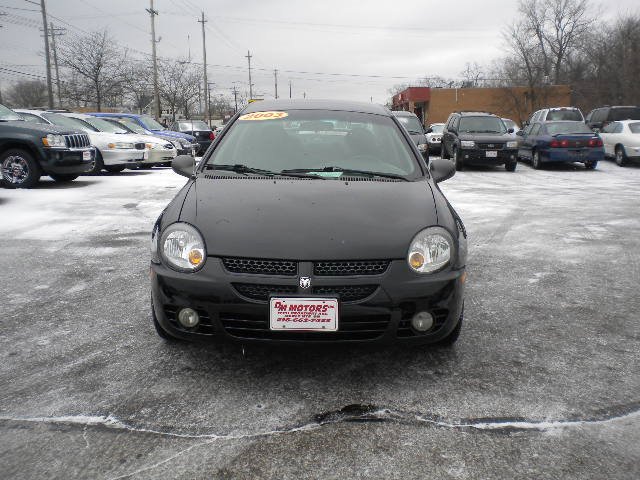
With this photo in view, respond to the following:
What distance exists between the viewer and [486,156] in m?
15.7

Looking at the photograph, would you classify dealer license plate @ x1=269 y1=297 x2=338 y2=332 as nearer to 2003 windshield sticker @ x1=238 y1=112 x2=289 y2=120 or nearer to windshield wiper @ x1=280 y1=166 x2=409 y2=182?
windshield wiper @ x1=280 y1=166 x2=409 y2=182

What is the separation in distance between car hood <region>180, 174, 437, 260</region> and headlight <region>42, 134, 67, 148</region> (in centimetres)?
873

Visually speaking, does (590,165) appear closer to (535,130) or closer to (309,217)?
(535,130)

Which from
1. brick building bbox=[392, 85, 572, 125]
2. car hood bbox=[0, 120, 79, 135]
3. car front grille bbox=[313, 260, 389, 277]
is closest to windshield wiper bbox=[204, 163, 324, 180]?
car front grille bbox=[313, 260, 389, 277]

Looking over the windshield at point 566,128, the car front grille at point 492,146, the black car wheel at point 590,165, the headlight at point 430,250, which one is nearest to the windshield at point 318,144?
the headlight at point 430,250

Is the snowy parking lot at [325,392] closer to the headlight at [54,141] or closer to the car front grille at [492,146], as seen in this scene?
the headlight at [54,141]

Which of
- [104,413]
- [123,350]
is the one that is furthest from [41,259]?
[104,413]

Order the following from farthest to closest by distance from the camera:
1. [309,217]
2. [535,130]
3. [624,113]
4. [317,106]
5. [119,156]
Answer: [624,113] → [535,130] → [119,156] → [317,106] → [309,217]

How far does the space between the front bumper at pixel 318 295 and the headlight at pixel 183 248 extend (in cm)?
4

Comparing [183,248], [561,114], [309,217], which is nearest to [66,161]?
[183,248]

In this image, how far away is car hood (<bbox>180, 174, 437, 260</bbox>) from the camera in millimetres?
2812

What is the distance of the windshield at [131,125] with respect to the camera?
17192 mm

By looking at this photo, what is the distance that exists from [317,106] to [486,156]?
39.8 ft

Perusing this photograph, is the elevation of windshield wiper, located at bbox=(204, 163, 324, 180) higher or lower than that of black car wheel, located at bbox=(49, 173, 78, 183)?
higher
